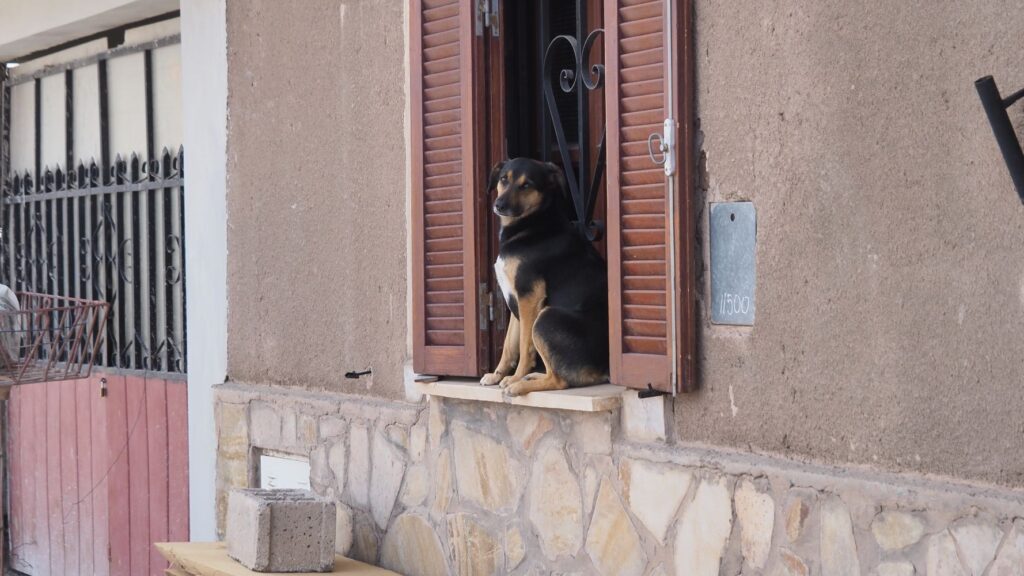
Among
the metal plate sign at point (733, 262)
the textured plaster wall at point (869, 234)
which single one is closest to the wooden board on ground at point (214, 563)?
the textured plaster wall at point (869, 234)

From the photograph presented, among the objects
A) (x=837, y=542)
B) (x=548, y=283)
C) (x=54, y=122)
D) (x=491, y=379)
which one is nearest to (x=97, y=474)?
(x=54, y=122)

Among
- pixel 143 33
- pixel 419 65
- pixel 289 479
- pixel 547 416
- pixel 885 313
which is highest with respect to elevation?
pixel 143 33

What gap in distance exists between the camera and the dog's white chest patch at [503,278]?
4684 millimetres

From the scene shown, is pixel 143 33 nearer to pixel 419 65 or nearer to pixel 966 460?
pixel 419 65

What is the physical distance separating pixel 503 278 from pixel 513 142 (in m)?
0.73

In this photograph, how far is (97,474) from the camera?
7777mm

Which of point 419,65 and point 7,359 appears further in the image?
point 7,359

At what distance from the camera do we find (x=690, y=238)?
4094 mm

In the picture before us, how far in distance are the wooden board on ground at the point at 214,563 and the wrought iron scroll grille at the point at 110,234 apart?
1644 mm

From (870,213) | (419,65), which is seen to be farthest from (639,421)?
(419,65)

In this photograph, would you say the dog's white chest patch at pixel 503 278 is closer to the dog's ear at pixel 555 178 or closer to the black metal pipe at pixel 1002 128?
the dog's ear at pixel 555 178

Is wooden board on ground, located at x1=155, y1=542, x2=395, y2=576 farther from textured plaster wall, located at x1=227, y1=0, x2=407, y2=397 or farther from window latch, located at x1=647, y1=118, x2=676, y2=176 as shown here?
window latch, located at x1=647, y1=118, x2=676, y2=176

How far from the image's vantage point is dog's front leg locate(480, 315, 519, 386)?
482cm

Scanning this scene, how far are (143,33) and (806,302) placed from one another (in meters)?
5.06
